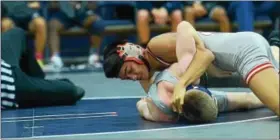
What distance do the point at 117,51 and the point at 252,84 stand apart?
0.75 m

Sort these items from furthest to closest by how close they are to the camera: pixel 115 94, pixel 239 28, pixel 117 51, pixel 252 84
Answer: pixel 239 28
pixel 115 94
pixel 117 51
pixel 252 84

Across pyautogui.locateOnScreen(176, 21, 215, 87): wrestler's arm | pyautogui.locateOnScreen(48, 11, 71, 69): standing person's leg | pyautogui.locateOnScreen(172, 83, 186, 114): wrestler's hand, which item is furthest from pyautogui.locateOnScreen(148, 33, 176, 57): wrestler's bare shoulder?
pyautogui.locateOnScreen(48, 11, 71, 69): standing person's leg

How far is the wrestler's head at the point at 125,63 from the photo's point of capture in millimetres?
2902

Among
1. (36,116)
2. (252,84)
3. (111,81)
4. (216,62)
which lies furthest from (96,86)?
(252,84)

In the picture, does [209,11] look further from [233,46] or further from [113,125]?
[113,125]

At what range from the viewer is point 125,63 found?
2906mm

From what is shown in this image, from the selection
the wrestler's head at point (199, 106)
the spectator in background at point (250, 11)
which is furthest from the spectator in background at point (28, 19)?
the wrestler's head at point (199, 106)

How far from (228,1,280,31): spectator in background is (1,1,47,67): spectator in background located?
7.39ft

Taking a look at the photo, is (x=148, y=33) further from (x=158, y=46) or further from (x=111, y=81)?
(x=158, y=46)

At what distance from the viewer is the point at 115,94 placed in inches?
166

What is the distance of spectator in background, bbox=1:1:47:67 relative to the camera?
634cm

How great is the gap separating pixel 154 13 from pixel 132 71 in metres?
3.78

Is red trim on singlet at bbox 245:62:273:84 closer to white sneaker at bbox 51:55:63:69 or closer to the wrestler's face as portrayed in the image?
the wrestler's face

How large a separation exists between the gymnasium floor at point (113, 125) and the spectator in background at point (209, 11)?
9.68 ft
